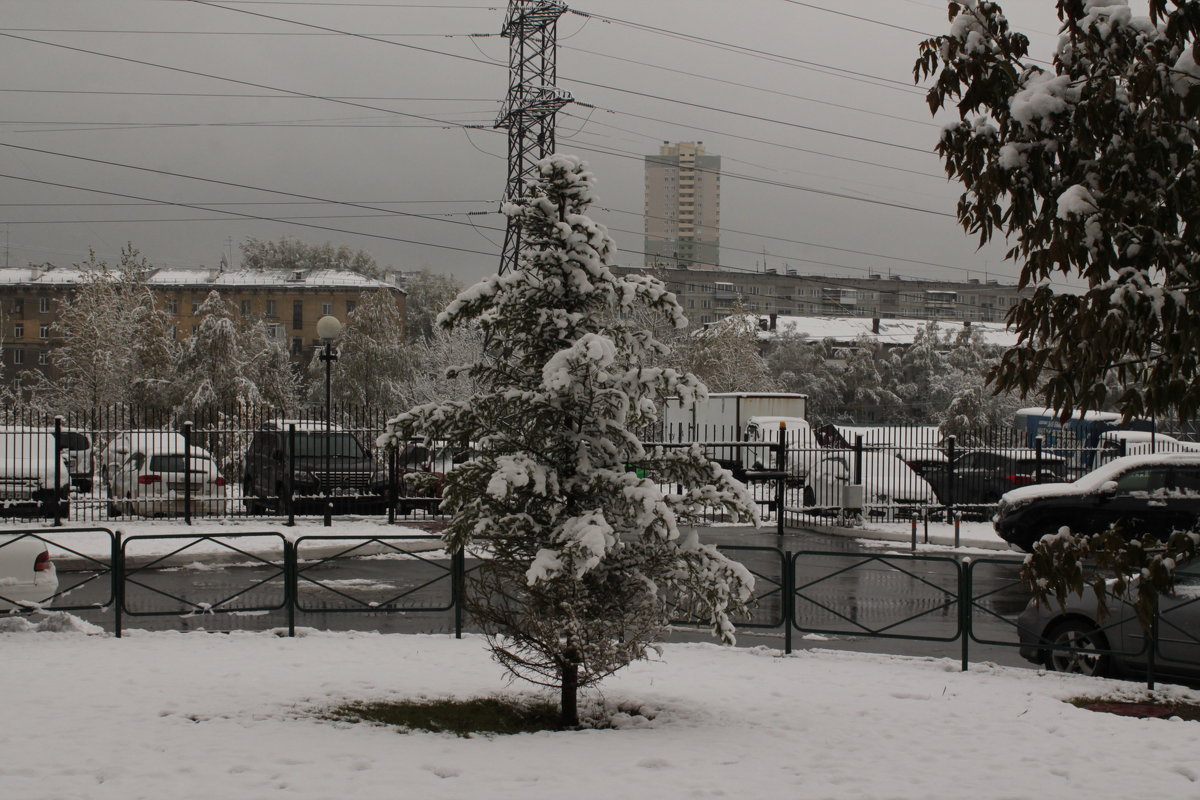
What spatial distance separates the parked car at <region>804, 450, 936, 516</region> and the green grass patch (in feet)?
54.8

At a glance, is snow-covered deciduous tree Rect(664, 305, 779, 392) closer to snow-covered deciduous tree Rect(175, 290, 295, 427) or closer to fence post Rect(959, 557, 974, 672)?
snow-covered deciduous tree Rect(175, 290, 295, 427)

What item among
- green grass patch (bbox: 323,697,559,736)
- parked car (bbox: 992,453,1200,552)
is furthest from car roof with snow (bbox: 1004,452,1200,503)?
green grass patch (bbox: 323,697,559,736)

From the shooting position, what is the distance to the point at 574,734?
25.1 ft

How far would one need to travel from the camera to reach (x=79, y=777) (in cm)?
631

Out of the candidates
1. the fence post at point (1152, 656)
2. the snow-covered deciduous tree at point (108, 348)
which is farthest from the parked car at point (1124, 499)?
the snow-covered deciduous tree at point (108, 348)

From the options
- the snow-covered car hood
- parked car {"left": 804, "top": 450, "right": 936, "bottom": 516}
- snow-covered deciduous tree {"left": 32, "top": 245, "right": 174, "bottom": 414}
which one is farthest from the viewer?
snow-covered deciduous tree {"left": 32, "top": 245, "right": 174, "bottom": 414}

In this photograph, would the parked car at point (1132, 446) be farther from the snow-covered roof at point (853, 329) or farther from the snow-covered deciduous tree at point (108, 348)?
the snow-covered roof at point (853, 329)

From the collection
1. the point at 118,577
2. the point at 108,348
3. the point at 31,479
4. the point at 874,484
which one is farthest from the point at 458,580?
the point at 108,348

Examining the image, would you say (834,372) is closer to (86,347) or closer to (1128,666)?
(86,347)

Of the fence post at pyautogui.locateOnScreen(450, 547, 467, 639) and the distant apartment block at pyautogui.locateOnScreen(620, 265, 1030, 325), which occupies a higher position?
the distant apartment block at pyautogui.locateOnScreen(620, 265, 1030, 325)

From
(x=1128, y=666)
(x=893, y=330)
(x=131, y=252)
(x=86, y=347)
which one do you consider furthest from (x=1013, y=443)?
(x=893, y=330)

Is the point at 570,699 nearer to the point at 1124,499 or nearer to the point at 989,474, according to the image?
the point at 1124,499

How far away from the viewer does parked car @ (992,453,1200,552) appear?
18781 millimetres

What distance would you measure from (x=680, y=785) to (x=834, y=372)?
73.7 meters
